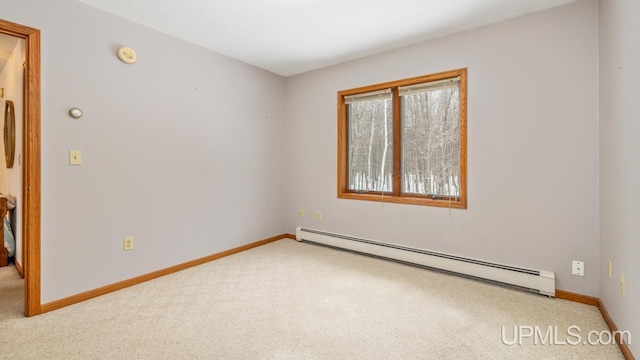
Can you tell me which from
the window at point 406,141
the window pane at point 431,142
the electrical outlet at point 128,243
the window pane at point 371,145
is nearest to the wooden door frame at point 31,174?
the electrical outlet at point 128,243

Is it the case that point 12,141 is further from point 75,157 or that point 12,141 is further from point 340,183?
point 340,183

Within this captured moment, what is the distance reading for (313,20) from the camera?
2707mm

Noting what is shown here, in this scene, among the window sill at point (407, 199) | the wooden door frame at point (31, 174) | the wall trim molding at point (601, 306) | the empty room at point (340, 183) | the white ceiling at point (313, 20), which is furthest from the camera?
the window sill at point (407, 199)

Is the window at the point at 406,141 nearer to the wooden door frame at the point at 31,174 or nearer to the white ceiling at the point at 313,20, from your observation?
the white ceiling at the point at 313,20

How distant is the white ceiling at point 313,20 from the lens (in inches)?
95.7

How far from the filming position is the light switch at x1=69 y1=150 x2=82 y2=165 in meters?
2.37

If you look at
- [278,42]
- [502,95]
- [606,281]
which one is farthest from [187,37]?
[606,281]

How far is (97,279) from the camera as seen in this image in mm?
2520

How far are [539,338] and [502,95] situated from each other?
196cm

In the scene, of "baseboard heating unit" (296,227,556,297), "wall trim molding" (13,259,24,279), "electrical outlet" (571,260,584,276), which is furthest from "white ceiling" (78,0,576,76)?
"wall trim molding" (13,259,24,279)

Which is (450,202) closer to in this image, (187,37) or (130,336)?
(130,336)

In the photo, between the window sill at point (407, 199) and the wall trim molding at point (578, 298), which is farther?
the window sill at point (407, 199)

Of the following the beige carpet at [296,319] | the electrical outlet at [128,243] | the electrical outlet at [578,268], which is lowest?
the beige carpet at [296,319]

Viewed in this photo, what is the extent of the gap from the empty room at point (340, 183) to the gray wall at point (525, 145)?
0.02 meters
